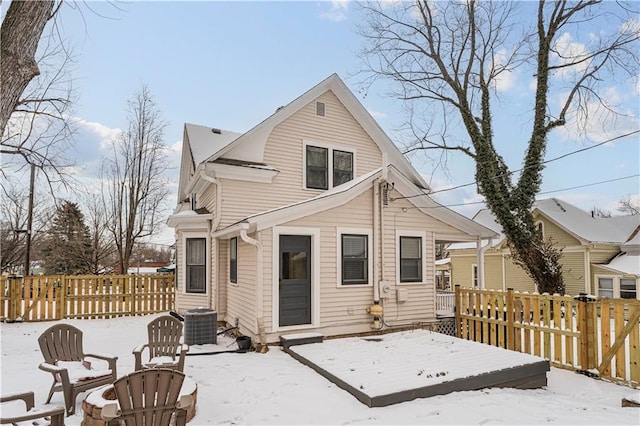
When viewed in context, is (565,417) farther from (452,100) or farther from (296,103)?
(452,100)

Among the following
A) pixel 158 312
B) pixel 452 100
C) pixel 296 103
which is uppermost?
pixel 452 100

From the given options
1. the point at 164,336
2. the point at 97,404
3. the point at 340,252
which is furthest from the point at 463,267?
the point at 97,404

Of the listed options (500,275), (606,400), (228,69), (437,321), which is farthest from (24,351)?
(500,275)

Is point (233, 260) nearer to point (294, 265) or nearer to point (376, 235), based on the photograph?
point (294, 265)

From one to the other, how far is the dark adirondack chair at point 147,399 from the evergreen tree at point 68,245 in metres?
20.1

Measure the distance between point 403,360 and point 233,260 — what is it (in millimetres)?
5267

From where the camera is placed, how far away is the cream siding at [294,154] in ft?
33.5

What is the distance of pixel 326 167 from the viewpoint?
38.1 feet

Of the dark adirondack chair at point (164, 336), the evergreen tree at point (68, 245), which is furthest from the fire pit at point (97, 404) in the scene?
the evergreen tree at point (68, 245)

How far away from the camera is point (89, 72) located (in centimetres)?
908

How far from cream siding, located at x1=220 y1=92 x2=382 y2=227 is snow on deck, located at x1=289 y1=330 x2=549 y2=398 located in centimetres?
432

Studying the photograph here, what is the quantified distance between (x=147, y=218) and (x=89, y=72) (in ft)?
38.9

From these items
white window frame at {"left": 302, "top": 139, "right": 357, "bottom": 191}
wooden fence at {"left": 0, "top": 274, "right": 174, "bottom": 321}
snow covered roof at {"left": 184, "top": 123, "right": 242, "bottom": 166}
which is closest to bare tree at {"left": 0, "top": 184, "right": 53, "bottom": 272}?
wooden fence at {"left": 0, "top": 274, "right": 174, "bottom": 321}

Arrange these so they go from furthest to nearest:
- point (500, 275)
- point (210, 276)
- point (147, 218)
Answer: point (500, 275) → point (147, 218) → point (210, 276)
